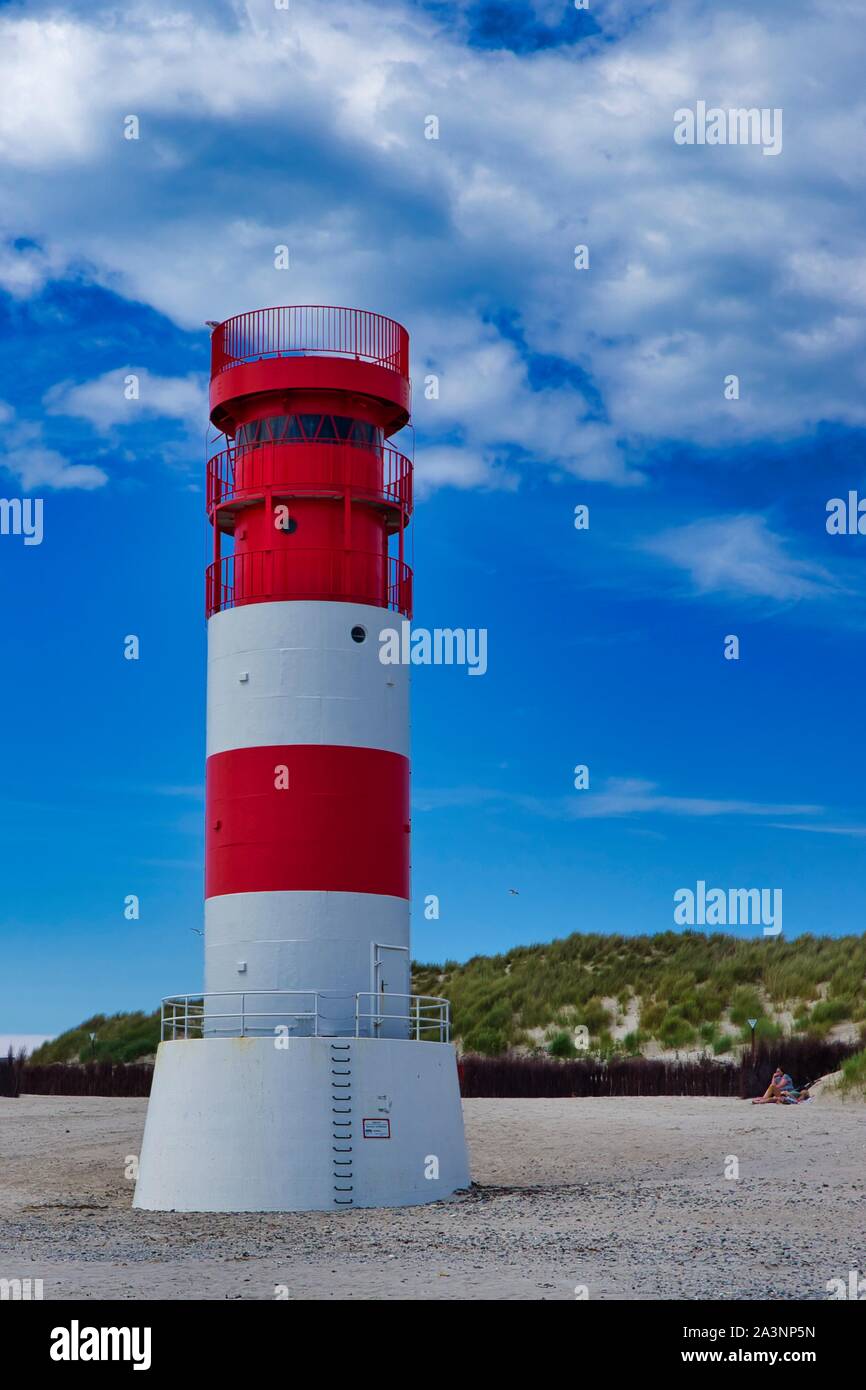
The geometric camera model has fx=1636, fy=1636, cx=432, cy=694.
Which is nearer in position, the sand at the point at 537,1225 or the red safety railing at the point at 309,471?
the sand at the point at 537,1225

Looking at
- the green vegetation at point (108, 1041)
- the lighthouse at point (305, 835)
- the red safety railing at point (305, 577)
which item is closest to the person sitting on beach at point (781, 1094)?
the lighthouse at point (305, 835)

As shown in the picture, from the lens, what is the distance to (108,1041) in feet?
151

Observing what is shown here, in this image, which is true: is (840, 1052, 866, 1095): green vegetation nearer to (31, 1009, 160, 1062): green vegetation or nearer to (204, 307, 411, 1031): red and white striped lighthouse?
(204, 307, 411, 1031): red and white striped lighthouse

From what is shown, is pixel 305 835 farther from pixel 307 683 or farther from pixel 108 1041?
pixel 108 1041

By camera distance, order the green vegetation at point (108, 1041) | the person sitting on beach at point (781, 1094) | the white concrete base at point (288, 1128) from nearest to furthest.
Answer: the white concrete base at point (288, 1128) → the person sitting on beach at point (781, 1094) → the green vegetation at point (108, 1041)

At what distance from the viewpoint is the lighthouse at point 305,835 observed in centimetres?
1941

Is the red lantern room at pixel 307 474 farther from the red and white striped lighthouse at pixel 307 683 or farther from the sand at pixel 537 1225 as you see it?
the sand at pixel 537 1225

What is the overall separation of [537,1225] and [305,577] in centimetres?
859

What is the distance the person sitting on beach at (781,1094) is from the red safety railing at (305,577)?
1256 cm

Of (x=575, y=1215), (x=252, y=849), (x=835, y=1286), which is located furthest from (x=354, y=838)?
(x=835, y=1286)

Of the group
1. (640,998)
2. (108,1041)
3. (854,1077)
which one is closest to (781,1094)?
(854,1077)

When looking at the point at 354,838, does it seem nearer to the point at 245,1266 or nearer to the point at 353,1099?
the point at 353,1099

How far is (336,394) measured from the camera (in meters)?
21.5

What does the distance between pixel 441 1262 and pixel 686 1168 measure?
27.1 ft
